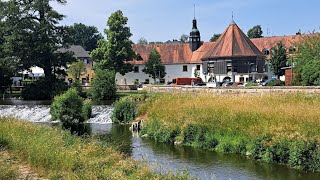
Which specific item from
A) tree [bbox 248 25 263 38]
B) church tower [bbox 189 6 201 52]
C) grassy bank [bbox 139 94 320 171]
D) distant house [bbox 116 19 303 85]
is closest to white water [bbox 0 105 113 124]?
grassy bank [bbox 139 94 320 171]

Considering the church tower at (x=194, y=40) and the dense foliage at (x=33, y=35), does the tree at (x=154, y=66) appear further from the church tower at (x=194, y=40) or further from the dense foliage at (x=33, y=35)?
the dense foliage at (x=33, y=35)

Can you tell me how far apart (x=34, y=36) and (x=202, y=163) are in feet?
157

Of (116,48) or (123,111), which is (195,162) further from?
(116,48)

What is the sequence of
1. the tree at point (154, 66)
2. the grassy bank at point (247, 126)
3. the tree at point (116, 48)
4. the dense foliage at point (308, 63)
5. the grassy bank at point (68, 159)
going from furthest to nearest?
the tree at point (154, 66) → the tree at point (116, 48) → the dense foliage at point (308, 63) → the grassy bank at point (247, 126) → the grassy bank at point (68, 159)

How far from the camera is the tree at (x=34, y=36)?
6141 cm

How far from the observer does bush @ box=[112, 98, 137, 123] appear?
119 ft

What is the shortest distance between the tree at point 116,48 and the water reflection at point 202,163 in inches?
1682

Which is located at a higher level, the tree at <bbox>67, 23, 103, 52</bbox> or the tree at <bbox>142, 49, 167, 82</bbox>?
the tree at <bbox>67, 23, 103, 52</bbox>

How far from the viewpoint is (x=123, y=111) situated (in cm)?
3688

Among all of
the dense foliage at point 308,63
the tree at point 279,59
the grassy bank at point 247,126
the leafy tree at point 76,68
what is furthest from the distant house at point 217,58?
the grassy bank at point 247,126

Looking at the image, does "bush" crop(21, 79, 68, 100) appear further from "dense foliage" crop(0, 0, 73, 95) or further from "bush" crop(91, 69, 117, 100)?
"bush" crop(91, 69, 117, 100)

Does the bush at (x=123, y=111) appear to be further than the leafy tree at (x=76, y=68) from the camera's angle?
No

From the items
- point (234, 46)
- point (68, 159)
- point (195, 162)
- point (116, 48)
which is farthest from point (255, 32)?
point (68, 159)

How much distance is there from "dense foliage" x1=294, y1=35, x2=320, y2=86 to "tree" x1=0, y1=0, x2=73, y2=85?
104 ft
